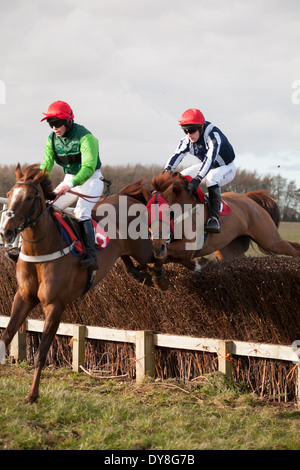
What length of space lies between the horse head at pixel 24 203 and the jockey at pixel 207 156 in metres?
2.03

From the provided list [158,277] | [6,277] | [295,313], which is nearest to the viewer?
[295,313]

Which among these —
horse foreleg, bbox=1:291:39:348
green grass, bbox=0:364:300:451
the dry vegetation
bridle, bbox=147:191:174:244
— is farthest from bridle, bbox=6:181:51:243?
the dry vegetation

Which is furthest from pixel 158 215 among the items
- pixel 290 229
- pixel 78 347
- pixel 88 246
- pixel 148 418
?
pixel 290 229

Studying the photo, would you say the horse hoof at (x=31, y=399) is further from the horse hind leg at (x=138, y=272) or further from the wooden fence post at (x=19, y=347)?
the wooden fence post at (x=19, y=347)

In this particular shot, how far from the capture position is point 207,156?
6262 millimetres

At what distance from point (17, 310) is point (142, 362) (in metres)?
1.67

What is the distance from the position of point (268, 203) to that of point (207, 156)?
2.12 m

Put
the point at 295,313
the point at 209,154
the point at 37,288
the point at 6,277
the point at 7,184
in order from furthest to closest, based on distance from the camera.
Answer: the point at 7,184 → the point at 6,277 → the point at 209,154 → the point at 295,313 → the point at 37,288

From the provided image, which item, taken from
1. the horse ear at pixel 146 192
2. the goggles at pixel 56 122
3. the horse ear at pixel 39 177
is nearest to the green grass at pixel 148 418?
the horse ear at pixel 39 177

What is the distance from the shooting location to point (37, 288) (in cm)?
486

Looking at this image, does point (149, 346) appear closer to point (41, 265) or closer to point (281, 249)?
point (41, 265)

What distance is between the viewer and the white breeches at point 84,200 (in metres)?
5.35

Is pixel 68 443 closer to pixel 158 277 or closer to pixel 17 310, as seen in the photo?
pixel 17 310
